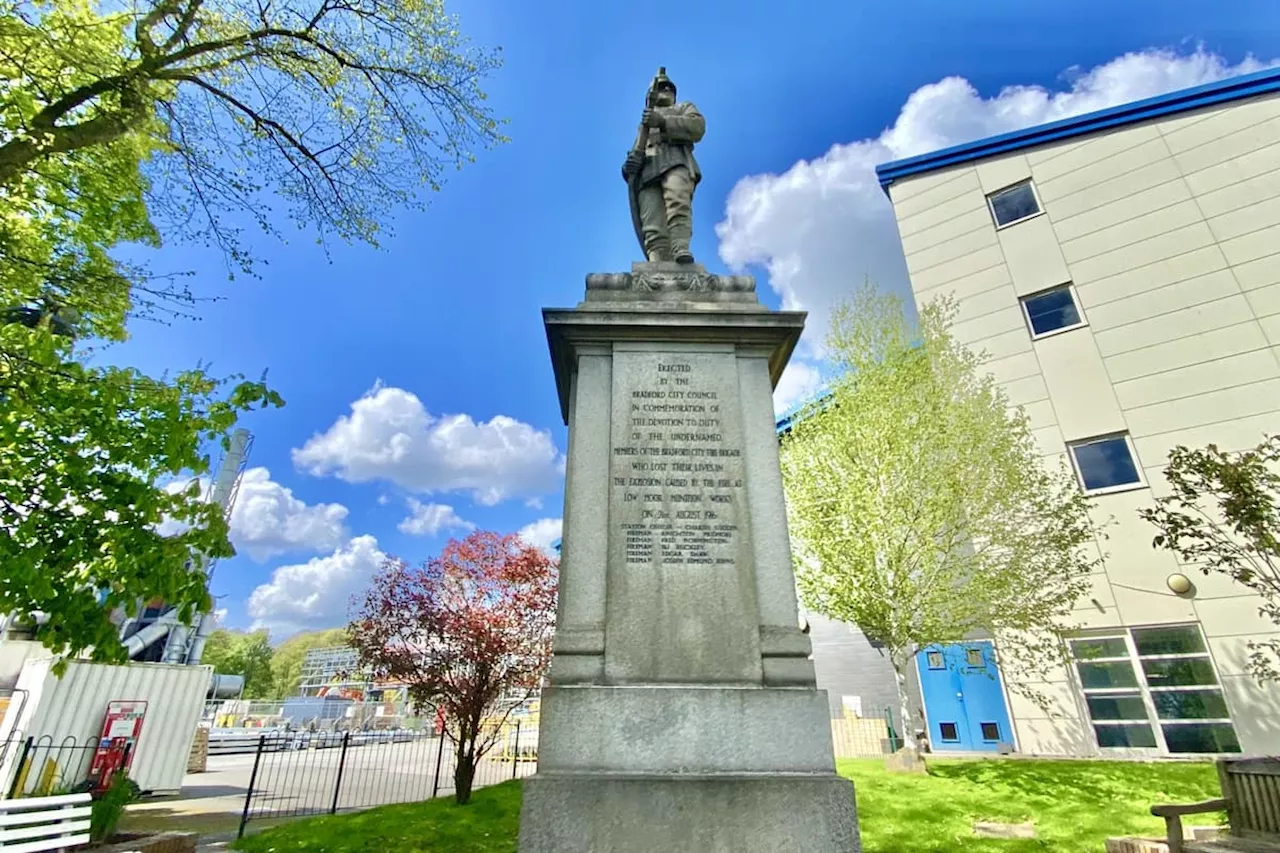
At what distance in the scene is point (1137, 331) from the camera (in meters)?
17.8

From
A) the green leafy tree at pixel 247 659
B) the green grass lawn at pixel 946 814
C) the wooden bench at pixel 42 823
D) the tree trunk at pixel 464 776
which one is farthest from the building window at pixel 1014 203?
the green leafy tree at pixel 247 659

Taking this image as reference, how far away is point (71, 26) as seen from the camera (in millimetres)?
Answer: 8109

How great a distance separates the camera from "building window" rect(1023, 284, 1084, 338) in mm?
19081

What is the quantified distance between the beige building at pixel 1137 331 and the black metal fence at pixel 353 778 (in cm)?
1499

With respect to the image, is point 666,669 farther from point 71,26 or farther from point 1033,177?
point 1033,177

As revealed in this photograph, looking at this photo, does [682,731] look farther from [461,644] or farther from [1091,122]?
[1091,122]

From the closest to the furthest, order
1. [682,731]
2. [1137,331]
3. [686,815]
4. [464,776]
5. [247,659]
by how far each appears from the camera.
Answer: [686,815] → [682,731] → [464,776] → [1137,331] → [247,659]

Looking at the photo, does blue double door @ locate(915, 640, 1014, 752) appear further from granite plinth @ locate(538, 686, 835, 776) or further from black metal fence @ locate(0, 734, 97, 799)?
black metal fence @ locate(0, 734, 97, 799)

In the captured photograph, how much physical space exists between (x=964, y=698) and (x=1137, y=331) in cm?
1165

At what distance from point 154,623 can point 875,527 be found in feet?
103

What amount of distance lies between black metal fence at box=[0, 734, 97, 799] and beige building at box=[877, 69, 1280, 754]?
72.4 ft

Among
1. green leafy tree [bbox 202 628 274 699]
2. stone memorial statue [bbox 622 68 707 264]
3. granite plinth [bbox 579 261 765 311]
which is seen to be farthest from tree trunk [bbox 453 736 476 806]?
green leafy tree [bbox 202 628 274 699]

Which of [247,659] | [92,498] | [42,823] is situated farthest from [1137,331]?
[247,659]

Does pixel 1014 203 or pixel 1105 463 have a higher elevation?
pixel 1014 203
